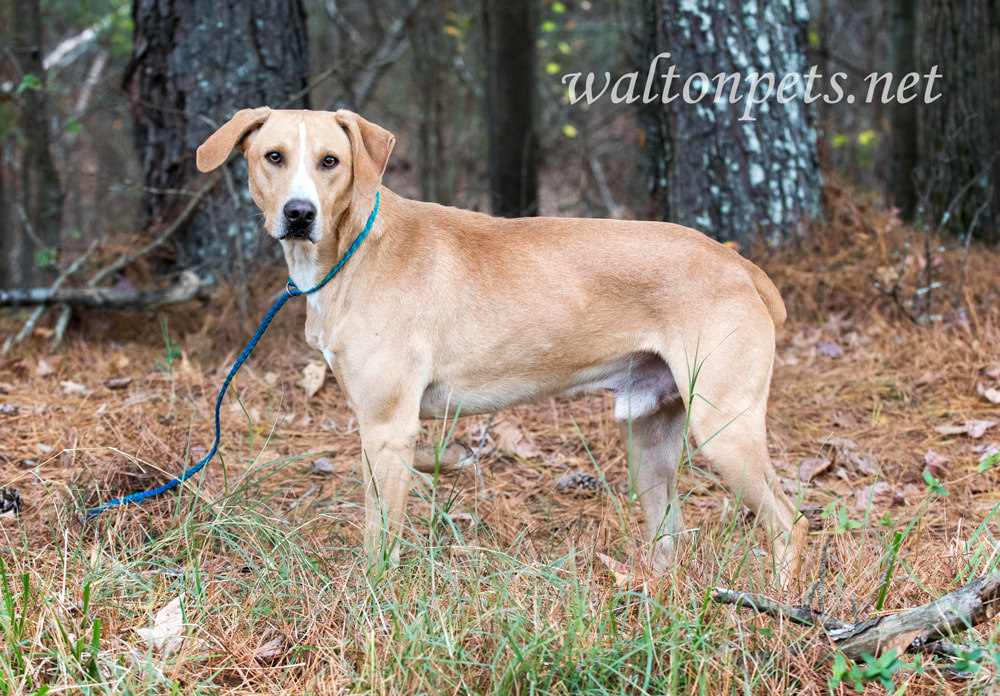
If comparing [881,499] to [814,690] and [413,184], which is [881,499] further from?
[413,184]

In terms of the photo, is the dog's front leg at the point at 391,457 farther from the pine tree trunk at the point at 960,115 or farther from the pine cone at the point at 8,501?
the pine tree trunk at the point at 960,115

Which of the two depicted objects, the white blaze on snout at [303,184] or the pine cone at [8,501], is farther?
the pine cone at [8,501]

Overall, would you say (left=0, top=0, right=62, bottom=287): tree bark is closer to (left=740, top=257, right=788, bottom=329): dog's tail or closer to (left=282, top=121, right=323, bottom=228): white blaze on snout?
(left=282, top=121, right=323, bottom=228): white blaze on snout

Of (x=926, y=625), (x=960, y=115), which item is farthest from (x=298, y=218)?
(x=960, y=115)

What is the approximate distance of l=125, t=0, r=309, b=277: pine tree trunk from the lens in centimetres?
574

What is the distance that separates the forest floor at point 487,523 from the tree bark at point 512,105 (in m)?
4.19

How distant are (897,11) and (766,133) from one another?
5.59 metres

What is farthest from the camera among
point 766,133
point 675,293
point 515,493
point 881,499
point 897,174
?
point 897,174

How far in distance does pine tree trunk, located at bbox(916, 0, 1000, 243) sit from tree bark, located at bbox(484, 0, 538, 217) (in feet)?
13.3

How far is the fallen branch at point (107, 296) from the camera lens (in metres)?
5.29

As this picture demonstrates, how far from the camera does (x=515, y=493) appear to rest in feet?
13.3

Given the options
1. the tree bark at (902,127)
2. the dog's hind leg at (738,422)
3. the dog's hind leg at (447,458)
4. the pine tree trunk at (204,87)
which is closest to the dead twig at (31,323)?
the pine tree trunk at (204,87)

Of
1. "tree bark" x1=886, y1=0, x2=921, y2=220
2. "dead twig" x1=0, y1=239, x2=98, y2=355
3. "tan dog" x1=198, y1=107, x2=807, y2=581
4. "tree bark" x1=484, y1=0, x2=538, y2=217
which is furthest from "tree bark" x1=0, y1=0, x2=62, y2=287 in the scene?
"tree bark" x1=886, y1=0, x2=921, y2=220

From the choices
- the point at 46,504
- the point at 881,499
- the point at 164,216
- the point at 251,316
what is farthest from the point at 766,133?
the point at 46,504
